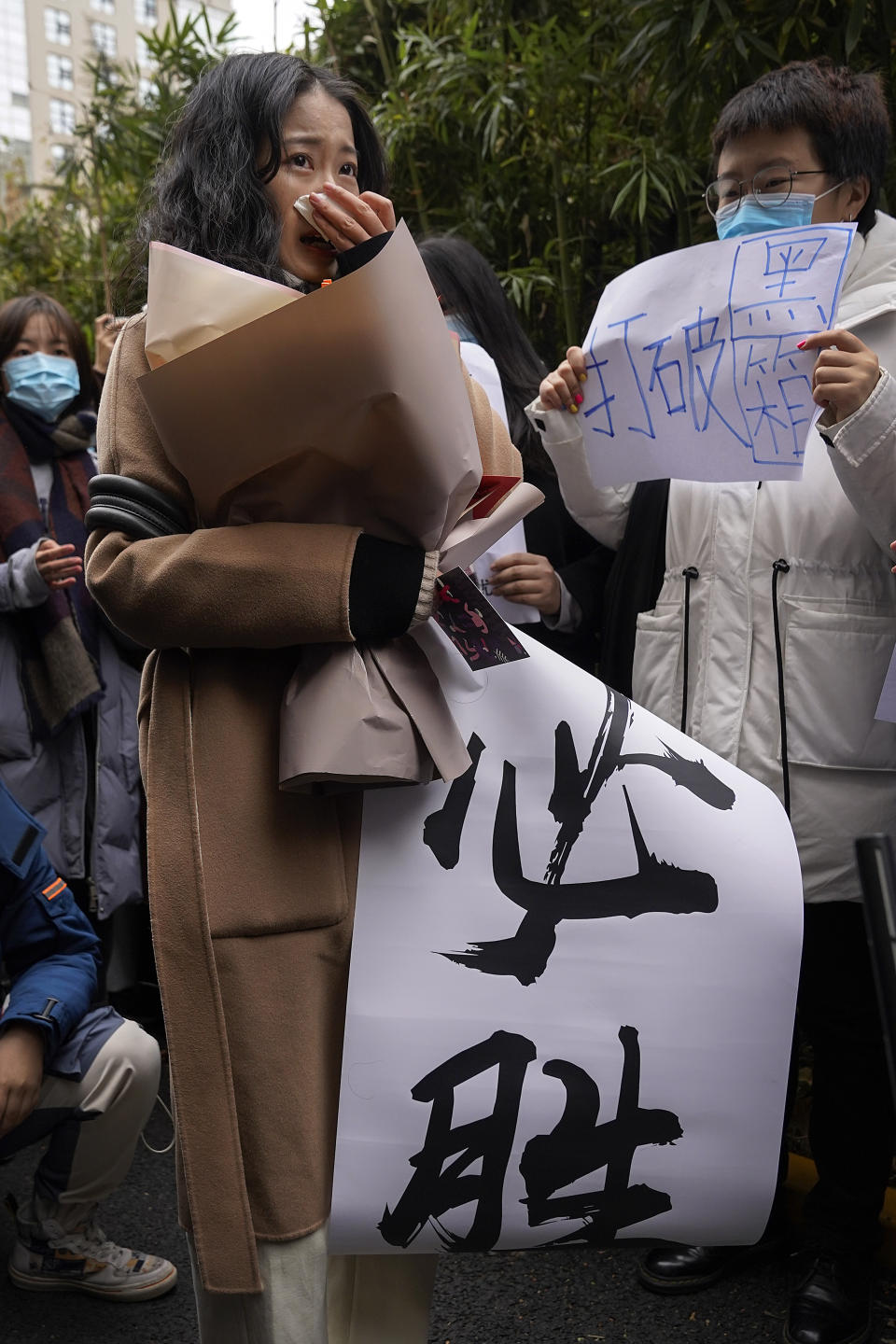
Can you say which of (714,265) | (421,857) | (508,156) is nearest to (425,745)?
(421,857)

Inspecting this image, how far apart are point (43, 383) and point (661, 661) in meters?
2.31

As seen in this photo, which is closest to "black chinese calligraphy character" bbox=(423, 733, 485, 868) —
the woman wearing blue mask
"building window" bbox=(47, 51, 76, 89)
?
the woman wearing blue mask

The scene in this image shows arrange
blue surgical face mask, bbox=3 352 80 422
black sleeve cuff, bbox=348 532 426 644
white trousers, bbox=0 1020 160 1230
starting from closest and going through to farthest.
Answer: black sleeve cuff, bbox=348 532 426 644 → white trousers, bbox=0 1020 160 1230 → blue surgical face mask, bbox=3 352 80 422

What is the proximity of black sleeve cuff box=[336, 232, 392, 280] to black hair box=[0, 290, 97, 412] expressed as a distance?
2.61 m

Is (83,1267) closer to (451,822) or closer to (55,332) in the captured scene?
(451,822)

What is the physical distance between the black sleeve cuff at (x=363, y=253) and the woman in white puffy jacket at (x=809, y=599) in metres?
0.72

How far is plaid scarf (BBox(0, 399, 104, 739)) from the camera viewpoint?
139 inches

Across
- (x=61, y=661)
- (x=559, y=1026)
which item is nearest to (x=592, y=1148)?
(x=559, y=1026)

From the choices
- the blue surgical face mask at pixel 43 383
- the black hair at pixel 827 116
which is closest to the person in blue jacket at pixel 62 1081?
the blue surgical face mask at pixel 43 383

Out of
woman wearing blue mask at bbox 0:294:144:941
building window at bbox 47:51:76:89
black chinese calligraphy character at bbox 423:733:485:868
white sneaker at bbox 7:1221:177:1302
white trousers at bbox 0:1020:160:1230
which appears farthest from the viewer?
building window at bbox 47:51:76:89

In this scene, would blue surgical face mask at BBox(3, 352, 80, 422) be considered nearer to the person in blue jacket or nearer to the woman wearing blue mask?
the woman wearing blue mask

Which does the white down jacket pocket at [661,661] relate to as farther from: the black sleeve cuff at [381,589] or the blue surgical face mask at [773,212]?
the black sleeve cuff at [381,589]

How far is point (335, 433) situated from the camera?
1411 millimetres

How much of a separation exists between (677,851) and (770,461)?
696mm
